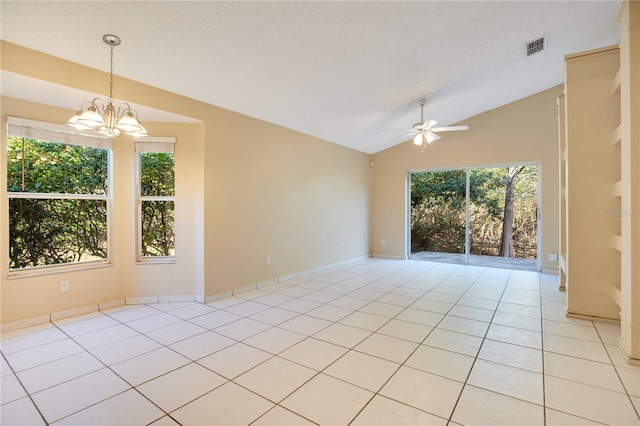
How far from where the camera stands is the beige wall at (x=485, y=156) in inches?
211

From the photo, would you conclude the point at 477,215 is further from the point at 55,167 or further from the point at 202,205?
the point at 55,167

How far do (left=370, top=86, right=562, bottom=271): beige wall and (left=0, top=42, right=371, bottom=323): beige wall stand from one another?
233 centimetres

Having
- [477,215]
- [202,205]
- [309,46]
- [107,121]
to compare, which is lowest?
[477,215]

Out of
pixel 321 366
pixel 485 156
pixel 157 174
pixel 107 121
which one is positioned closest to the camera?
pixel 321 366

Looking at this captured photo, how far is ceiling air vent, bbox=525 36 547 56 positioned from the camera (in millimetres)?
3604

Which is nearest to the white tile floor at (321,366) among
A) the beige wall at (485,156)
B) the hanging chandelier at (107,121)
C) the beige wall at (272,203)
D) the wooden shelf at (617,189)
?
the beige wall at (272,203)

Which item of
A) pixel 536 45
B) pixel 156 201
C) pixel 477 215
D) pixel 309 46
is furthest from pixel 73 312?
pixel 477 215

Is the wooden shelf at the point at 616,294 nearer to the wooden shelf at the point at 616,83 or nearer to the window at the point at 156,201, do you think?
the wooden shelf at the point at 616,83

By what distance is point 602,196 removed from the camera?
3.01m

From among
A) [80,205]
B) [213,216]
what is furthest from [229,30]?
[80,205]

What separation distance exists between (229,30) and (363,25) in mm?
1247

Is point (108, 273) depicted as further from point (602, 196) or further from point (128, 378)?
point (602, 196)

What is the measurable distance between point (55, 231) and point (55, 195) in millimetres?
409

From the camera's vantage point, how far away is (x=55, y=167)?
10.8 ft
